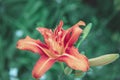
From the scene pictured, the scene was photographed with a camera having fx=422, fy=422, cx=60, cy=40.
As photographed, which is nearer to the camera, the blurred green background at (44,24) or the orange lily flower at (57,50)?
the orange lily flower at (57,50)

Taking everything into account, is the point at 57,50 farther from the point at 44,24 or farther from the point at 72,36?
the point at 44,24

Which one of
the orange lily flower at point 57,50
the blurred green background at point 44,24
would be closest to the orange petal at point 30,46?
the orange lily flower at point 57,50

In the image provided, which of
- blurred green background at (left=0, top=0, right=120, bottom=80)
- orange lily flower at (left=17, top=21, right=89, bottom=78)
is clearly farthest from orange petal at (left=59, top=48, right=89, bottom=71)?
blurred green background at (left=0, top=0, right=120, bottom=80)

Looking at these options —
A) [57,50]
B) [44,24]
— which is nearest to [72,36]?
[57,50]

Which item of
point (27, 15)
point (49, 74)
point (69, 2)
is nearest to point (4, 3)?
point (27, 15)

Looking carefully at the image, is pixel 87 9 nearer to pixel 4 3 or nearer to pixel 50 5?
pixel 50 5

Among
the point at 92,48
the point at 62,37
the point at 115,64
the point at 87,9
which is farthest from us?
the point at 87,9

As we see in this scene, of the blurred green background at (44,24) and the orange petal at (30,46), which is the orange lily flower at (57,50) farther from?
the blurred green background at (44,24)

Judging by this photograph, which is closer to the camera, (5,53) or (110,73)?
(110,73)
